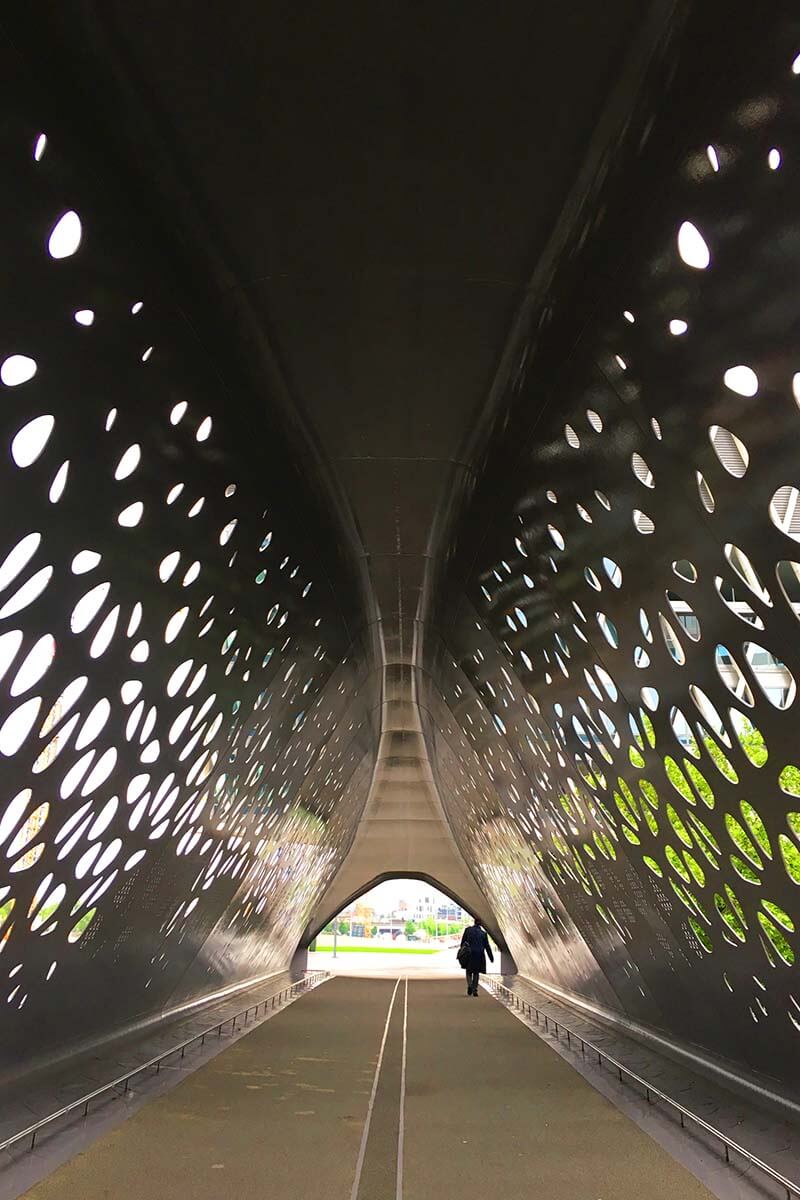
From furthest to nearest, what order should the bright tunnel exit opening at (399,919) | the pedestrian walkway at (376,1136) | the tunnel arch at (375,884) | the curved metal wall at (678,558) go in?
the bright tunnel exit opening at (399,919), the tunnel arch at (375,884), the pedestrian walkway at (376,1136), the curved metal wall at (678,558)

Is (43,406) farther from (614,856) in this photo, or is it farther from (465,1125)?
(614,856)

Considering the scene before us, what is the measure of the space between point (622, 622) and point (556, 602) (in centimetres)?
152

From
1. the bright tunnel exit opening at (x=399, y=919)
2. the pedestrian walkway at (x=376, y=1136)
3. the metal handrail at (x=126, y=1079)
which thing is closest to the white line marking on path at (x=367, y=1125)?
the pedestrian walkway at (x=376, y=1136)

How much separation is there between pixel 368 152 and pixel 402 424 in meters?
3.91

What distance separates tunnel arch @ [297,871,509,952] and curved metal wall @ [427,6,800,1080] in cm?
2787

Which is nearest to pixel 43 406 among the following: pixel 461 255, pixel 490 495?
pixel 461 255

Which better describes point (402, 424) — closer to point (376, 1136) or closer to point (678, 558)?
point (678, 558)

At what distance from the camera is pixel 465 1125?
1068cm

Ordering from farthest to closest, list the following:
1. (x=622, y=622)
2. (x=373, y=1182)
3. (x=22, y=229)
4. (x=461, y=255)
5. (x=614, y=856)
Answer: (x=614, y=856) < (x=622, y=622) < (x=373, y=1182) < (x=461, y=255) < (x=22, y=229)

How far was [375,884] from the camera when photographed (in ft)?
147

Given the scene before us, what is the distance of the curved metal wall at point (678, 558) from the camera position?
5.32 m

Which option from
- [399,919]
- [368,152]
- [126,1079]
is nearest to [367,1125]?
[126,1079]

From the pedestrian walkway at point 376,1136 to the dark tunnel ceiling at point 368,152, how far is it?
7.39m

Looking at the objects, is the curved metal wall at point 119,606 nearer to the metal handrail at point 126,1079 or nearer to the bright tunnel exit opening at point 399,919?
the metal handrail at point 126,1079
